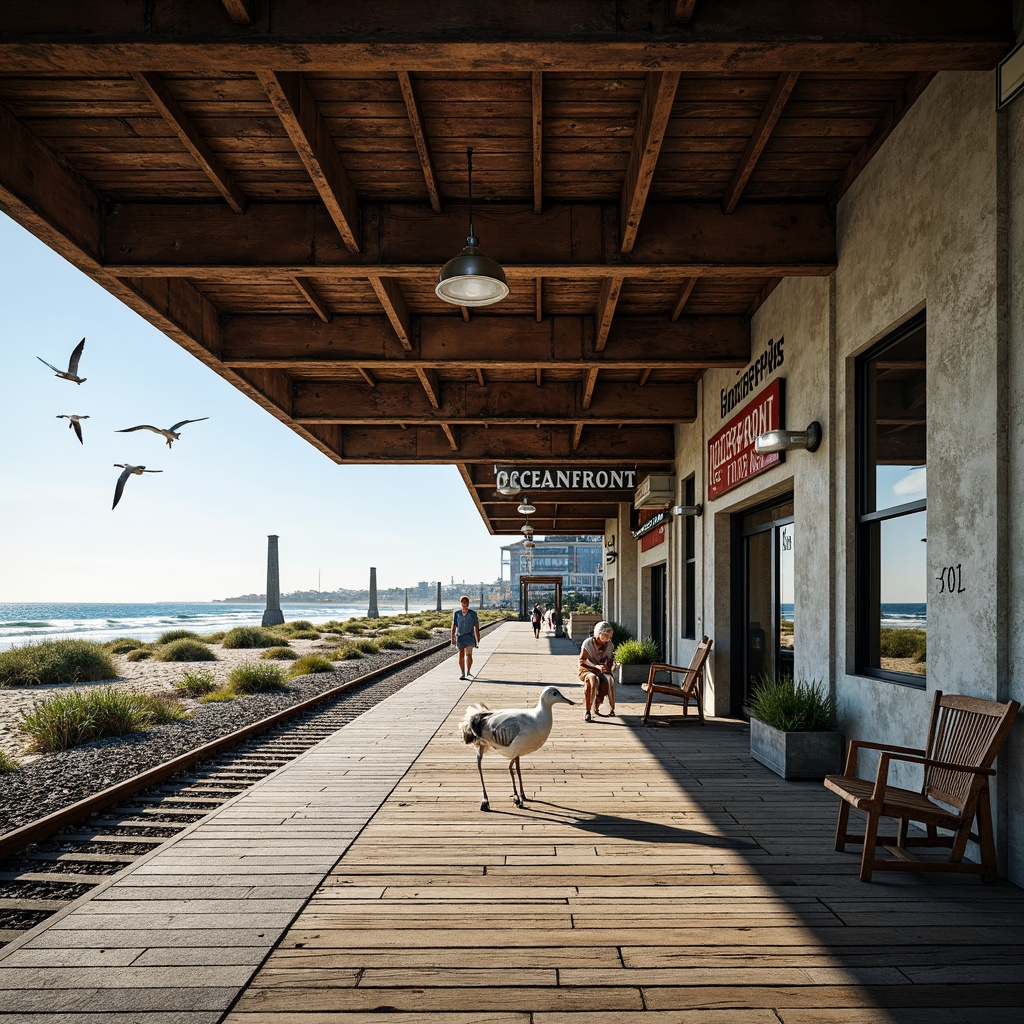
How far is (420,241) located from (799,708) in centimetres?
475

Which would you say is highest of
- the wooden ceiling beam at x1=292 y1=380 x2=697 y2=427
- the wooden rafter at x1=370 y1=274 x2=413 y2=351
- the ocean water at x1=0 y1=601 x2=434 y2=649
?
the wooden rafter at x1=370 y1=274 x2=413 y2=351

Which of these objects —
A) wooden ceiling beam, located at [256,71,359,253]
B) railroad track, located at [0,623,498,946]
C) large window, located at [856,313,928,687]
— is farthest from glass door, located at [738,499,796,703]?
railroad track, located at [0,623,498,946]

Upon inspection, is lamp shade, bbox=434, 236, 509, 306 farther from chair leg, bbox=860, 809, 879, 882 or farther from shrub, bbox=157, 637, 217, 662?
Result: shrub, bbox=157, 637, 217, 662

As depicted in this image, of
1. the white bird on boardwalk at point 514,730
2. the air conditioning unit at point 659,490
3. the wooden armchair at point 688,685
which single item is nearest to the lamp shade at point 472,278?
the white bird on boardwalk at point 514,730

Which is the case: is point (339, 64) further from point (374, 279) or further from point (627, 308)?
point (627, 308)

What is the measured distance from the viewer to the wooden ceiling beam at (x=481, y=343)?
846 cm

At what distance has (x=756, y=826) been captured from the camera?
16.3ft

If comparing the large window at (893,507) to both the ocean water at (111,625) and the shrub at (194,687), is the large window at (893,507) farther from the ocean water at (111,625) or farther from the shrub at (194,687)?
the ocean water at (111,625)

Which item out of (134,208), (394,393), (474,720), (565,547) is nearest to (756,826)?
(474,720)

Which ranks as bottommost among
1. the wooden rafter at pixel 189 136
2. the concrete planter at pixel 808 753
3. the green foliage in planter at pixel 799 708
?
the concrete planter at pixel 808 753

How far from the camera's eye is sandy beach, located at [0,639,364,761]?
10.1 meters

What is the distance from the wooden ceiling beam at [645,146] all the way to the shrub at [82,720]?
320 inches

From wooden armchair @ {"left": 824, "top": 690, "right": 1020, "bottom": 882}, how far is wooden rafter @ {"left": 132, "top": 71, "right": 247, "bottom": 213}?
534 cm

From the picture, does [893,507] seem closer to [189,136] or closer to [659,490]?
[189,136]
